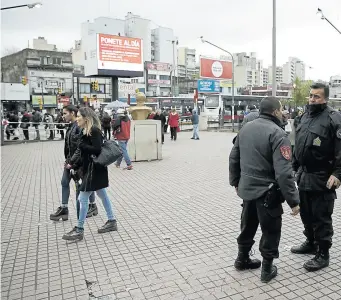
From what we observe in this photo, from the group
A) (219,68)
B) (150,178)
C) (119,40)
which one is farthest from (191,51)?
(150,178)

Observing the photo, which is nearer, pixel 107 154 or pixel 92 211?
pixel 107 154

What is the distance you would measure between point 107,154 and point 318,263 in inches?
108

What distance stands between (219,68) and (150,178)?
3410cm

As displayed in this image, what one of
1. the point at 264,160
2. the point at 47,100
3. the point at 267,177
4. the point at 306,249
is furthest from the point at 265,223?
the point at 47,100

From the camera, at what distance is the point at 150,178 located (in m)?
9.30

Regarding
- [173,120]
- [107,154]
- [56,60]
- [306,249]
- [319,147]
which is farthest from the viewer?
[56,60]

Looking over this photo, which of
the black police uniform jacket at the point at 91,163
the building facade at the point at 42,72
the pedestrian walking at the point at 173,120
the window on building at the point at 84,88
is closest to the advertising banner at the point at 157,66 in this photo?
the window on building at the point at 84,88

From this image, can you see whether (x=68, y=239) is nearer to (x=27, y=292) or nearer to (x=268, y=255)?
(x=27, y=292)

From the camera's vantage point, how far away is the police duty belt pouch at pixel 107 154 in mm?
4716

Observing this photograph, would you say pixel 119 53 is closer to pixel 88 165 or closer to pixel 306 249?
pixel 88 165

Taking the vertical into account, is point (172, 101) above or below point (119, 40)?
below

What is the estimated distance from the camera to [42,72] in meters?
61.7

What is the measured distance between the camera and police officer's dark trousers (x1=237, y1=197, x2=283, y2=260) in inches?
137

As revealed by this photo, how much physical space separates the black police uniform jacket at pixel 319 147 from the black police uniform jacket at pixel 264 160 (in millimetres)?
446
